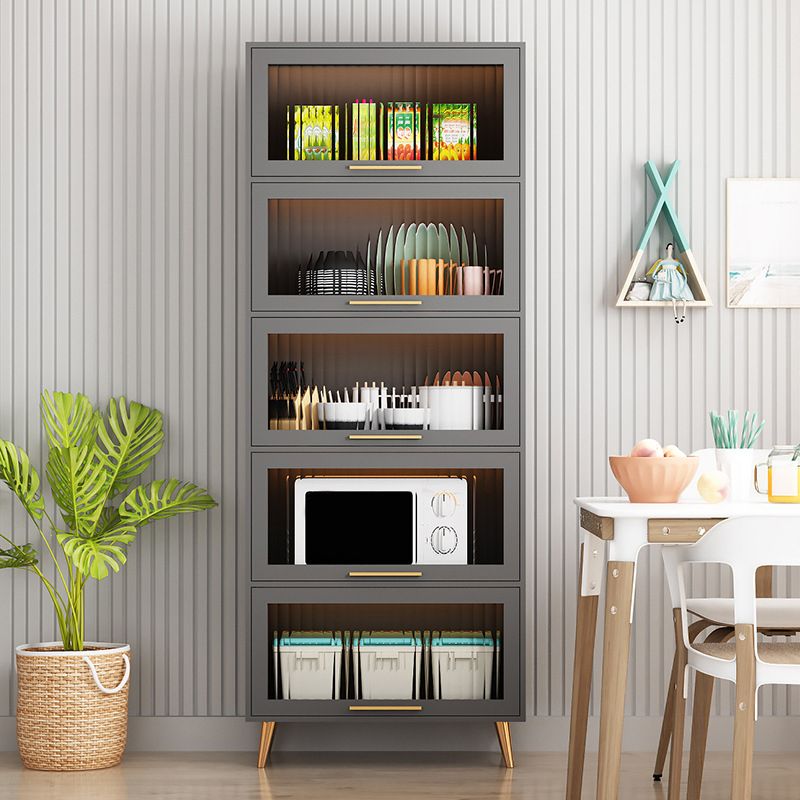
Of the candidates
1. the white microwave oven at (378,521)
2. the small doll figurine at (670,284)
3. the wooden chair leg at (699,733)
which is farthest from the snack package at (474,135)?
the wooden chair leg at (699,733)

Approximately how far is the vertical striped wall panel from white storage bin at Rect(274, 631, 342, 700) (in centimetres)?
36

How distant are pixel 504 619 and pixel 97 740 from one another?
1300mm

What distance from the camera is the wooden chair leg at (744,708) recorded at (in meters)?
2.38

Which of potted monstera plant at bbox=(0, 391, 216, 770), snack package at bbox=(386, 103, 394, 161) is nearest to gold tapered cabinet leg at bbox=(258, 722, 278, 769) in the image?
potted monstera plant at bbox=(0, 391, 216, 770)

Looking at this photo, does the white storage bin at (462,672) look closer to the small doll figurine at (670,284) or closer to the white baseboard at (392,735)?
the white baseboard at (392,735)

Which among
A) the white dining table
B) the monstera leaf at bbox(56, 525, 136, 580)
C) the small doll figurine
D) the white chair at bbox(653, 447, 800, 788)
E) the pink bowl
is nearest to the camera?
the white dining table

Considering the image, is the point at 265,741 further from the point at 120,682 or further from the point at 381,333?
the point at 381,333

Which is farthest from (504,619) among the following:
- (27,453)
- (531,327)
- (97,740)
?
(27,453)

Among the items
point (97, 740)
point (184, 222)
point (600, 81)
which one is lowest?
point (97, 740)

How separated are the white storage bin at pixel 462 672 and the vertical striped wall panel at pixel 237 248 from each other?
33 centimetres

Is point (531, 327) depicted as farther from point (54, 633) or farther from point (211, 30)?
point (54, 633)

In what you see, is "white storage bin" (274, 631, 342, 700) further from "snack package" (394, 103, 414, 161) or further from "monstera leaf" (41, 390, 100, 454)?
"snack package" (394, 103, 414, 161)

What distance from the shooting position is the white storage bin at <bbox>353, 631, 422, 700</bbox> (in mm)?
3309

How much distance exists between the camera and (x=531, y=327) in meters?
3.63
